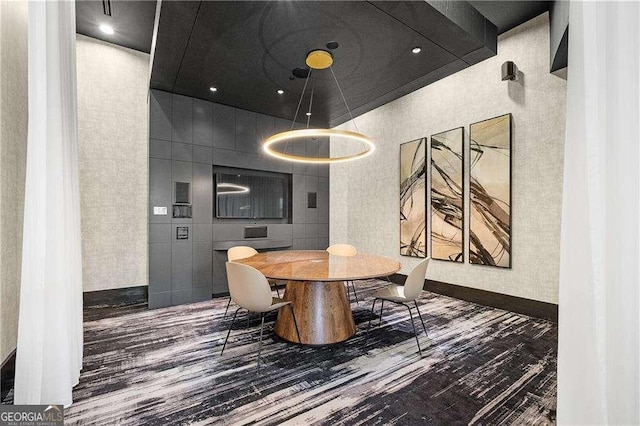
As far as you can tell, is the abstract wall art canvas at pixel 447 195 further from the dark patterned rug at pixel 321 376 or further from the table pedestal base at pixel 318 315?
the table pedestal base at pixel 318 315

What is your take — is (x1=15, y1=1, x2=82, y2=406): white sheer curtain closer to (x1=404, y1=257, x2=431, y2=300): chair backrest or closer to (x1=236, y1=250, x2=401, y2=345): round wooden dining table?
(x1=236, y1=250, x2=401, y2=345): round wooden dining table

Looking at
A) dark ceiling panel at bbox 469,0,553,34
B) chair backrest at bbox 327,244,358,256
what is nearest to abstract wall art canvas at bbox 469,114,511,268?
dark ceiling panel at bbox 469,0,553,34

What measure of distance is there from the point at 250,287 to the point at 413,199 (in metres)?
3.41

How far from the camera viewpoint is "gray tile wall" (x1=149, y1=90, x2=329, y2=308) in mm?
4098

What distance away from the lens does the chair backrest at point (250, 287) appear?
2316 mm

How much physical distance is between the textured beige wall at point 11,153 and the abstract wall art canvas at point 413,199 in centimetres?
464

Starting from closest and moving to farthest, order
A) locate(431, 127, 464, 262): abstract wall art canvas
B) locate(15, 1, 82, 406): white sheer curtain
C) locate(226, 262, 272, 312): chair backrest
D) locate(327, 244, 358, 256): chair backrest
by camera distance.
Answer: locate(15, 1, 82, 406): white sheer curtain → locate(226, 262, 272, 312): chair backrest → locate(327, 244, 358, 256): chair backrest → locate(431, 127, 464, 262): abstract wall art canvas

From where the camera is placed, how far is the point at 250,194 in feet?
16.4

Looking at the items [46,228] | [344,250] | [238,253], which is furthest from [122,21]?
[344,250]

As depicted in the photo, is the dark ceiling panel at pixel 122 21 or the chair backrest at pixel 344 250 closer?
the dark ceiling panel at pixel 122 21

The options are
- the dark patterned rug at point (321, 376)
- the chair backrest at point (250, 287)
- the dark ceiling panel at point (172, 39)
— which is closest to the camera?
the dark patterned rug at point (321, 376)

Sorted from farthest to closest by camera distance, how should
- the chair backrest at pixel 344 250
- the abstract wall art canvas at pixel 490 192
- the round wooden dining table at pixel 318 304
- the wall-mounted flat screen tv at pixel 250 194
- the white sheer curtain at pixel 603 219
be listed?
the wall-mounted flat screen tv at pixel 250 194 → the chair backrest at pixel 344 250 → the abstract wall art canvas at pixel 490 192 → the round wooden dining table at pixel 318 304 → the white sheer curtain at pixel 603 219

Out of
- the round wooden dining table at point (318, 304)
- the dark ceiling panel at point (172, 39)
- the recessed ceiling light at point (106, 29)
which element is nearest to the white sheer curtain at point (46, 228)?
the dark ceiling panel at point (172, 39)

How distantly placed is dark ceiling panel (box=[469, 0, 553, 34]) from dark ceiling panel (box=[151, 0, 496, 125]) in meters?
0.09
